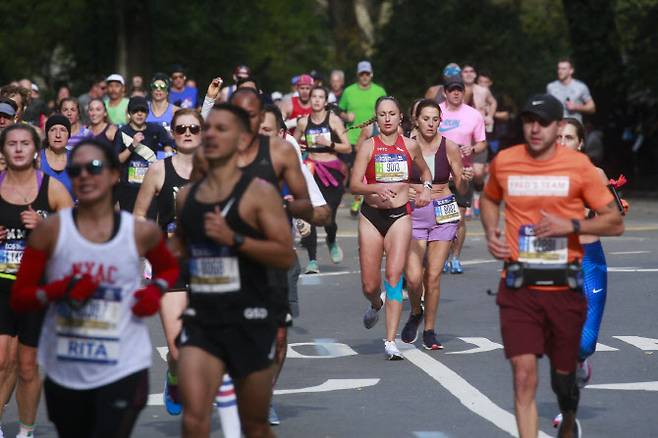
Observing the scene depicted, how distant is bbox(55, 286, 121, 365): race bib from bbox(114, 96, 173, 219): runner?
8349 mm

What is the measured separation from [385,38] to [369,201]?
77.0ft

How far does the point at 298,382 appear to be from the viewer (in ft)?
37.3

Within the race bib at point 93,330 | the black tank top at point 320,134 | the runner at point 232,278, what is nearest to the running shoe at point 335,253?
the black tank top at point 320,134

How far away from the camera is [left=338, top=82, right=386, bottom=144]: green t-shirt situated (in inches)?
947

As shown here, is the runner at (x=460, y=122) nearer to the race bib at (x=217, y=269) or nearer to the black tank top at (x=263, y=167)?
the black tank top at (x=263, y=167)

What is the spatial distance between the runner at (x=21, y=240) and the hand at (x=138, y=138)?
20.6 ft

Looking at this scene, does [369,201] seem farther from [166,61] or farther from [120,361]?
[166,61]

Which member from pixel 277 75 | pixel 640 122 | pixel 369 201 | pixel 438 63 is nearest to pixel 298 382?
pixel 369 201

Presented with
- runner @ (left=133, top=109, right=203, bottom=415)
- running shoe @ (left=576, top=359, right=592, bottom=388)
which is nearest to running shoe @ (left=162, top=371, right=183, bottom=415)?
runner @ (left=133, top=109, right=203, bottom=415)

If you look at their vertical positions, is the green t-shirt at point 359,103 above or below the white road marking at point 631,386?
above

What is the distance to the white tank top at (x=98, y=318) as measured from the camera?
269 inches

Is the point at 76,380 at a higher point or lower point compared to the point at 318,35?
lower

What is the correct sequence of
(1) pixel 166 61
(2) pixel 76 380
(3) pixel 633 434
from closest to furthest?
(2) pixel 76 380 < (3) pixel 633 434 < (1) pixel 166 61

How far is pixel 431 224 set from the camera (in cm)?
1334
